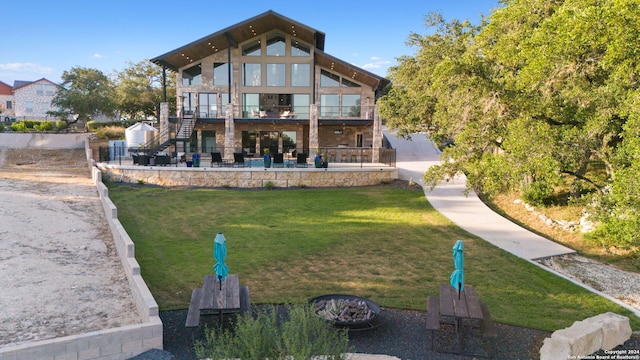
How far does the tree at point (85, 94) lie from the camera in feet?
132

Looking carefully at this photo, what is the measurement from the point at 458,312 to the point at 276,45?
27924 millimetres

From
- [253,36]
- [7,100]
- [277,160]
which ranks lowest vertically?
[277,160]

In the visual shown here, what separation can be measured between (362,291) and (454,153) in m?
5.88

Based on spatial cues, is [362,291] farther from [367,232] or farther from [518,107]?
[518,107]

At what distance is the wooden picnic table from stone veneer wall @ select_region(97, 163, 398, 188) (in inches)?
580

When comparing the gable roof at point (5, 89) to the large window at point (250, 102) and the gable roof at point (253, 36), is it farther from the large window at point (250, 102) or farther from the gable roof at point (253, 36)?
the large window at point (250, 102)

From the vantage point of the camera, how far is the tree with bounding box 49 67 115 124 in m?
40.3

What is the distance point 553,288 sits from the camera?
9836mm

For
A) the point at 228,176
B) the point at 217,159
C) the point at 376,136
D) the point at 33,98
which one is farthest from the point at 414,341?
the point at 33,98

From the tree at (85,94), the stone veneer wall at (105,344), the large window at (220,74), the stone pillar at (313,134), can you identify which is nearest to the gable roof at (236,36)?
the large window at (220,74)

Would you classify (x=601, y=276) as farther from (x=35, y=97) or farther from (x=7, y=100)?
(x=7, y=100)

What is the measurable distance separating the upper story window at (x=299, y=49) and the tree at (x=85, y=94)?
2055 centimetres

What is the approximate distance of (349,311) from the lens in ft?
25.6

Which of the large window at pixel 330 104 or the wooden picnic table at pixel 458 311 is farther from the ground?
the large window at pixel 330 104
